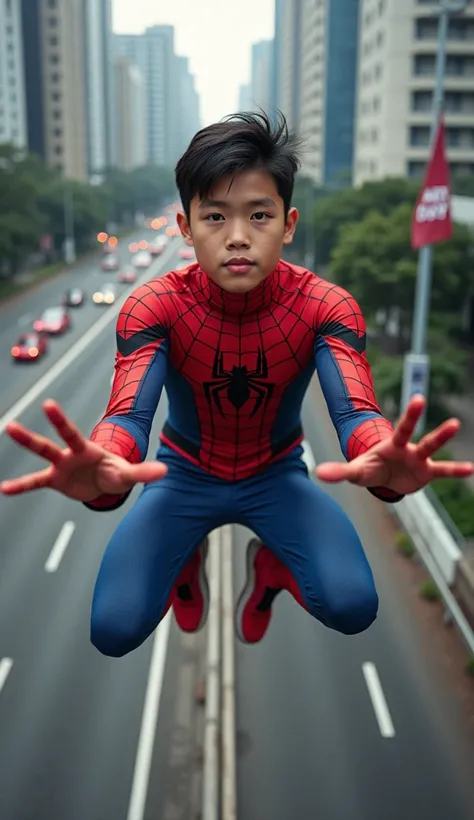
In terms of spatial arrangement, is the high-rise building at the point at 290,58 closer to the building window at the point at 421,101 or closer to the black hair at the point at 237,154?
the building window at the point at 421,101

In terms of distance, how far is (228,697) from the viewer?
11.0 m

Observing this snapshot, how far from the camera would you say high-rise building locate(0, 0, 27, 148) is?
6594cm

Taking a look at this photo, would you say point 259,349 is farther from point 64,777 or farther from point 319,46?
point 319,46

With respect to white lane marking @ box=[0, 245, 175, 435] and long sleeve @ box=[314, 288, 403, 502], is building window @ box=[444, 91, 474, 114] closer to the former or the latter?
white lane marking @ box=[0, 245, 175, 435]

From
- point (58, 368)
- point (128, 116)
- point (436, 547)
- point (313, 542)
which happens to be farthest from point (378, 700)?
point (128, 116)

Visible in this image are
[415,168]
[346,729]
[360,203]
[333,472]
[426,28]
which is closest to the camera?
[333,472]

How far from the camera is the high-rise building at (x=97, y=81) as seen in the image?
287 feet

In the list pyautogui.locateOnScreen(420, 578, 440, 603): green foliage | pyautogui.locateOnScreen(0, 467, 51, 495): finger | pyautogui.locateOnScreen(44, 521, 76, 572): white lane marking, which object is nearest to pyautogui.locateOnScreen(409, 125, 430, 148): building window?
pyautogui.locateOnScreen(44, 521, 76, 572): white lane marking

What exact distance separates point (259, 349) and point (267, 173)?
1005 mm

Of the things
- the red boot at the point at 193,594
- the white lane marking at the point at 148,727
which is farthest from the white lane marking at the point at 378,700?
the red boot at the point at 193,594

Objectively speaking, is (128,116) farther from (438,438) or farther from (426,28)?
(438,438)

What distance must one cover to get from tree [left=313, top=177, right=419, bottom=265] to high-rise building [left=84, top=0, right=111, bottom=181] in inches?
1820

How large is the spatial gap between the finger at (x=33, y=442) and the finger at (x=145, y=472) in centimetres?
30

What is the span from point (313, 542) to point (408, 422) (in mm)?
1567
